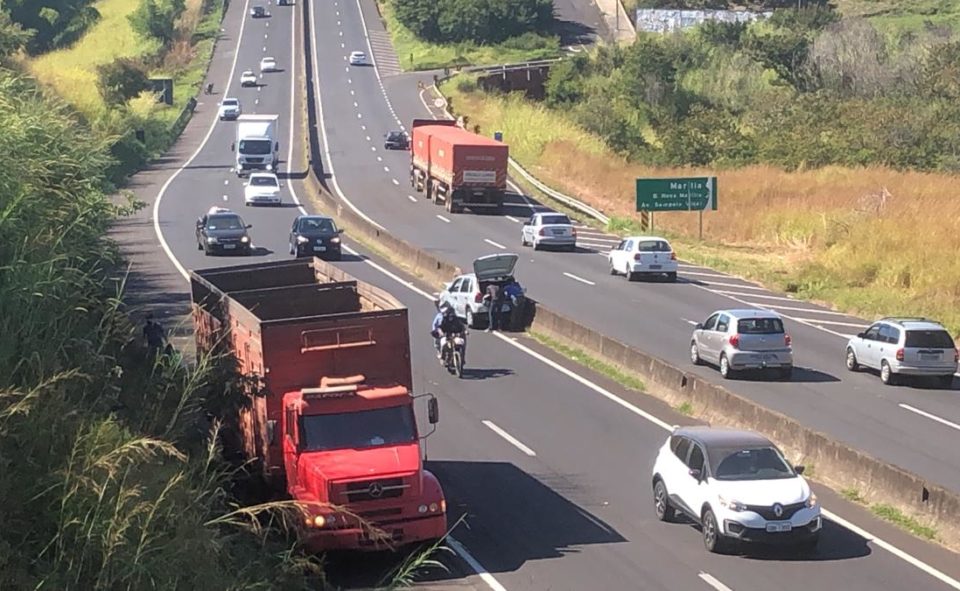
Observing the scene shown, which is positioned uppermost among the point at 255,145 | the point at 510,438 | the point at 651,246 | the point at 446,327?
the point at 446,327

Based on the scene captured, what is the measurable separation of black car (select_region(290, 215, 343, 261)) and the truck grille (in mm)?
29687

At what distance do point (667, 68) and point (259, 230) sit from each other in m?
51.7

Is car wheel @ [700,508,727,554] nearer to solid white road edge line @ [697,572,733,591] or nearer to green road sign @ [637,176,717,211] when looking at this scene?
solid white road edge line @ [697,572,733,591]

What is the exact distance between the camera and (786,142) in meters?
73.9

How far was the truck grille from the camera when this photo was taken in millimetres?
16250

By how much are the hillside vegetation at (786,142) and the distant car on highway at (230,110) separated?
1483cm

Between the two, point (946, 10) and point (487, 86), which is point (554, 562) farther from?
point (946, 10)

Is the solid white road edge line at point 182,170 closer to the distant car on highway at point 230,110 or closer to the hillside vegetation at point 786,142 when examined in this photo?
the distant car on highway at point 230,110

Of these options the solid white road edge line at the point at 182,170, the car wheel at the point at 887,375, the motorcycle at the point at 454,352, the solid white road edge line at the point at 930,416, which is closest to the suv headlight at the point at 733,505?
the solid white road edge line at the point at 930,416

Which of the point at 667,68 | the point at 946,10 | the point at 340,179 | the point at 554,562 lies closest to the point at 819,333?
the point at 554,562

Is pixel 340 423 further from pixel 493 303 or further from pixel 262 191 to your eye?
pixel 262 191

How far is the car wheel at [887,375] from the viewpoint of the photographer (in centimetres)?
3031

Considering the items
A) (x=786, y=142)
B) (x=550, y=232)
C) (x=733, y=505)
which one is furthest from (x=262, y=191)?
(x=733, y=505)

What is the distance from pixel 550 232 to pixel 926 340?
868 inches
